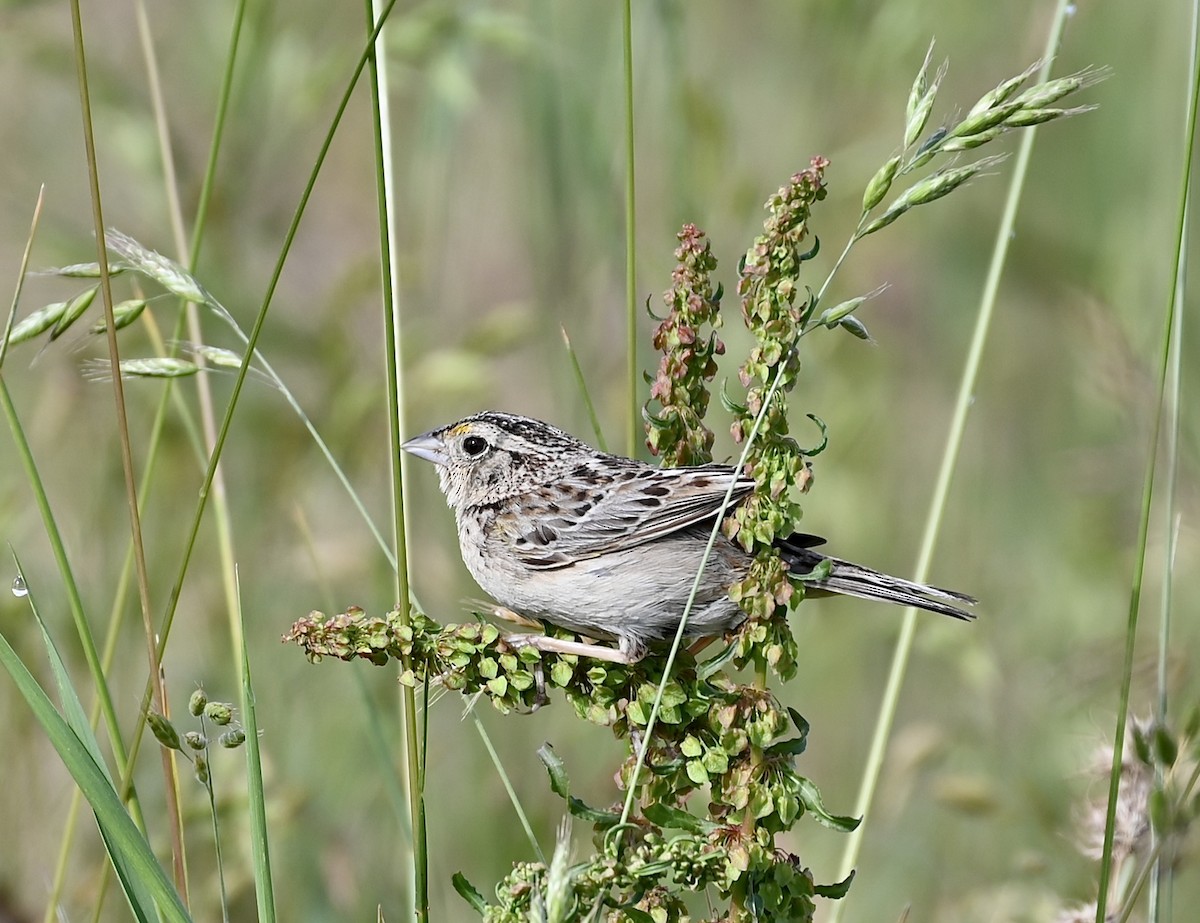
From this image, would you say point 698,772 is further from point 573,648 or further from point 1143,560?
point 1143,560

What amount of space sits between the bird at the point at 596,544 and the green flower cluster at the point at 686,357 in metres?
0.05

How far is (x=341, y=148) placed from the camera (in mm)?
6113

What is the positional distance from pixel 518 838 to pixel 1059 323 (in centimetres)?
270

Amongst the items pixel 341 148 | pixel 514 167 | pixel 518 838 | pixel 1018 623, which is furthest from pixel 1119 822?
pixel 341 148

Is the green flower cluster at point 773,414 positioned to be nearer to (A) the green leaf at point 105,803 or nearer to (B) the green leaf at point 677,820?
(B) the green leaf at point 677,820

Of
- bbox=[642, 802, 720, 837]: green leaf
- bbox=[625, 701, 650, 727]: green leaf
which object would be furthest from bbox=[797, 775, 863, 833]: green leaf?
bbox=[625, 701, 650, 727]: green leaf

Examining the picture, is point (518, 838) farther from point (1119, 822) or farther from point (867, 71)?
point (867, 71)

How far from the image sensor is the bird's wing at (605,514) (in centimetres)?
281

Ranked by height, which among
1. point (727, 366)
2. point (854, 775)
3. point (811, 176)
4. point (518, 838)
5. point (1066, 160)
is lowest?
point (518, 838)

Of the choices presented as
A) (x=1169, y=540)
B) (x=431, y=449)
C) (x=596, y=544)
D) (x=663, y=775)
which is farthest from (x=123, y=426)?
(x=1169, y=540)

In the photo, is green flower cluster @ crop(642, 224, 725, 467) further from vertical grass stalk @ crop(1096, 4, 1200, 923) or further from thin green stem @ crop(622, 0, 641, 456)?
vertical grass stalk @ crop(1096, 4, 1200, 923)

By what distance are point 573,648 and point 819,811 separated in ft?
2.48

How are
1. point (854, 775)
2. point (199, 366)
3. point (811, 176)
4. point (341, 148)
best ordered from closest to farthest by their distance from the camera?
point (811, 176) → point (199, 366) → point (854, 775) → point (341, 148)

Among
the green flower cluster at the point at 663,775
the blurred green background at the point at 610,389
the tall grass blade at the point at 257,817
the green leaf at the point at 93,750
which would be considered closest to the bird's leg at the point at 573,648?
the green flower cluster at the point at 663,775
